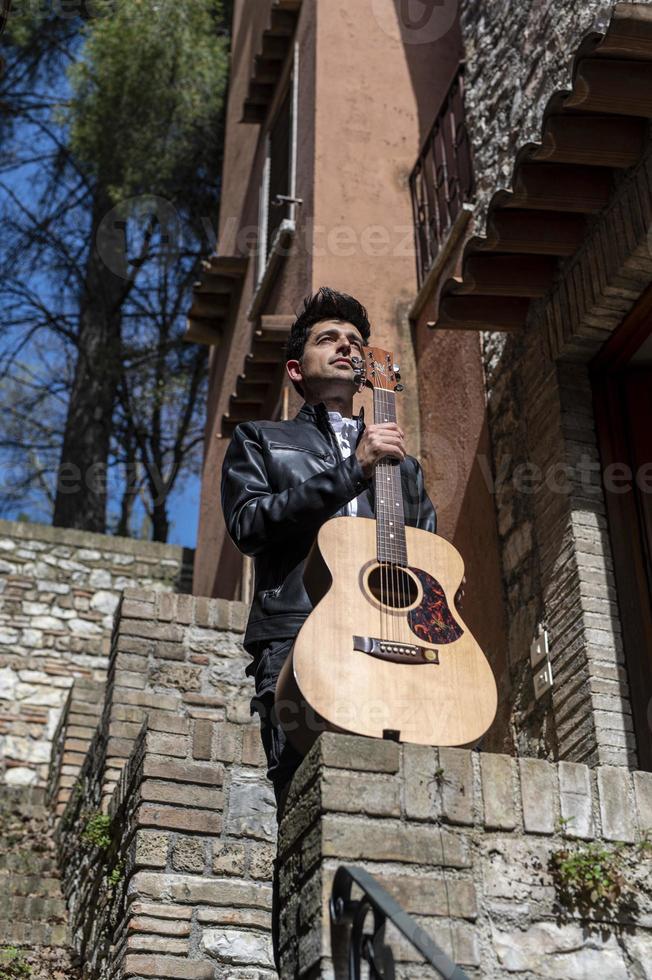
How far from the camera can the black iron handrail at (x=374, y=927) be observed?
2.53 meters

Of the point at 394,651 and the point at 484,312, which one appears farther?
the point at 484,312

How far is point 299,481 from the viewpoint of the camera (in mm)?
3949

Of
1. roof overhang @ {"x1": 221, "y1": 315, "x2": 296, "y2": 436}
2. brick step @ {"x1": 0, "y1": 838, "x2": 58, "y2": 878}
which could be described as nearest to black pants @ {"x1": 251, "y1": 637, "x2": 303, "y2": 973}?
brick step @ {"x1": 0, "y1": 838, "x2": 58, "y2": 878}

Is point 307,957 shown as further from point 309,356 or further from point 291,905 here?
point 309,356

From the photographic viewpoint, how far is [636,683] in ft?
16.0

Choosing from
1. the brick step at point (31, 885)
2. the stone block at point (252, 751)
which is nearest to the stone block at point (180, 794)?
the stone block at point (252, 751)

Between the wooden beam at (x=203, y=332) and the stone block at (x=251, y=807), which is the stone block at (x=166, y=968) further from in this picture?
the wooden beam at (x=203, y=332)

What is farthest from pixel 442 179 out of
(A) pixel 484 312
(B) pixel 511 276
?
(B) pixel 511 276

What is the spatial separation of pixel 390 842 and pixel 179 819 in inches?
64.2

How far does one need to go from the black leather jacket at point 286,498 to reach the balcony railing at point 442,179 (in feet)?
11.9

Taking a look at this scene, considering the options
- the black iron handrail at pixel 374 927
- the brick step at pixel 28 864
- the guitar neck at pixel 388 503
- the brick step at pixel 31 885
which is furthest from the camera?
the brick step at pixel 28 864

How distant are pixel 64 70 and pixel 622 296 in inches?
596

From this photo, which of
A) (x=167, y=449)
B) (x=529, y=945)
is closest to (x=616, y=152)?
(x=529, y=945)

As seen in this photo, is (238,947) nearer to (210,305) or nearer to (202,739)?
(202,739)
